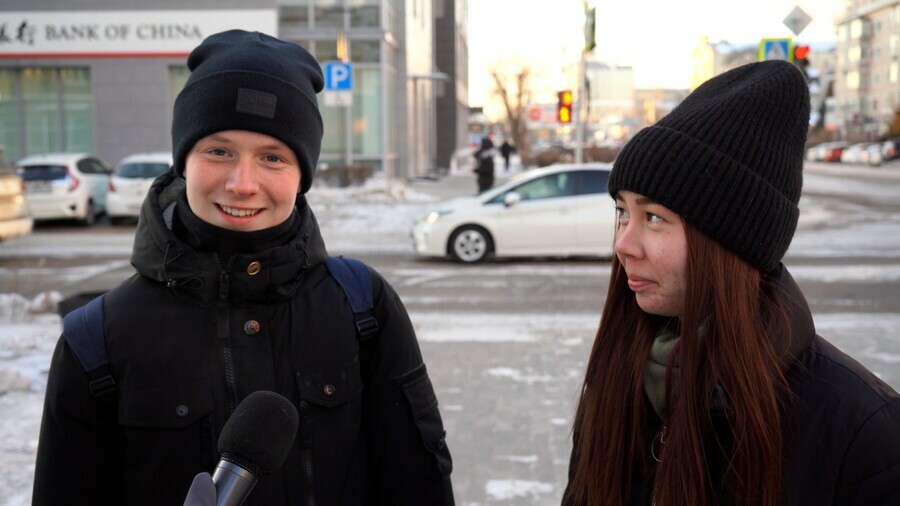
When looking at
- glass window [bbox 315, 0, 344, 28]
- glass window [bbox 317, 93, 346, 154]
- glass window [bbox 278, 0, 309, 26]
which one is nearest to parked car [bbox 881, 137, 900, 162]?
glass window [bbox 317, 93, 346, 154]

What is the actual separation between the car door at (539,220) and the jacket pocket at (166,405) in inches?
419

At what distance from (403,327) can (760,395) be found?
91 cm

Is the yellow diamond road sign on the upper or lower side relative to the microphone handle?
upper

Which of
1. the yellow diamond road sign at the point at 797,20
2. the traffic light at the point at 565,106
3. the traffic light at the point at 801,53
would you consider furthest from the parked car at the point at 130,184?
the traffic light at the point at 801,53

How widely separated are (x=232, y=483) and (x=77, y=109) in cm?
2681

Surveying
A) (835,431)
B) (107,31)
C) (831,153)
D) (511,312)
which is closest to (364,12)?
(107,31)

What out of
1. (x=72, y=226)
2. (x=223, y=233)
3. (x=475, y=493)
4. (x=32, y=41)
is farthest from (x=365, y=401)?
(x=32, y=41)

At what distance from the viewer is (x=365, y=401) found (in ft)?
7.13

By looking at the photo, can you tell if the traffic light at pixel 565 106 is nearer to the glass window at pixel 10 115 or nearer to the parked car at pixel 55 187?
the parked car at pixel 55 187

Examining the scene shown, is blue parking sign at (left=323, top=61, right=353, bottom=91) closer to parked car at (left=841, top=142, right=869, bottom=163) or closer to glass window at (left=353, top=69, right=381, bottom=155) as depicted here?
glass window at (left=353, top=69, right=381, bottom=155)

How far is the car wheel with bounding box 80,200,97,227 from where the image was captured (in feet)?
58.3

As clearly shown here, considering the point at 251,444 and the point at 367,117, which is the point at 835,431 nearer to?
the point at 251,444

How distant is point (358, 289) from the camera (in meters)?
2.16

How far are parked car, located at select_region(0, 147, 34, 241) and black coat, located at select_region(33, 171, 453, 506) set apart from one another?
1057 cm
